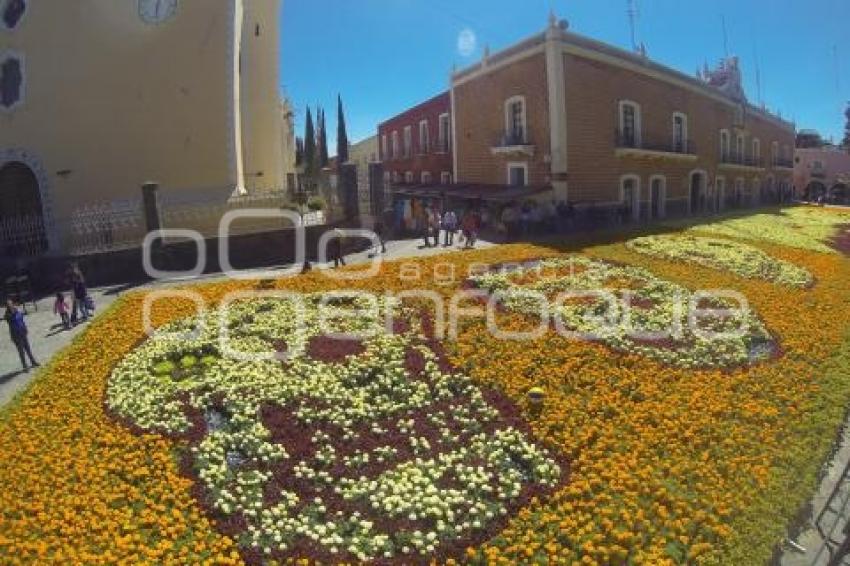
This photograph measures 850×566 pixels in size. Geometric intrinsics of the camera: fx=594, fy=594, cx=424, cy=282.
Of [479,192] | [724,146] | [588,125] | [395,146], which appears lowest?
[479,192]

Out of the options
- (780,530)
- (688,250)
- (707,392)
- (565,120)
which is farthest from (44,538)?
(565,120)

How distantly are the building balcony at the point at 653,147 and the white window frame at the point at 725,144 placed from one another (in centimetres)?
662

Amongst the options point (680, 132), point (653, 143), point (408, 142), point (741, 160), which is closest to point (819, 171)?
point (741, 160)

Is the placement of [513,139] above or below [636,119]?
below

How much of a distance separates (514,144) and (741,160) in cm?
2579

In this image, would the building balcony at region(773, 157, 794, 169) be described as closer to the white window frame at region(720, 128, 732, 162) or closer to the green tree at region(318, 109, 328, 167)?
the white window frame at region(720, 128, 732, 162)

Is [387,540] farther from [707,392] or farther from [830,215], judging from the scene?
[830,215]

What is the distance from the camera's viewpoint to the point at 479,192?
27.1m

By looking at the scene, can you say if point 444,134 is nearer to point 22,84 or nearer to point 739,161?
point 22,84

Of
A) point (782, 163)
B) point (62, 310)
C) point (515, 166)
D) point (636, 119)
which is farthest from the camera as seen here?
point (782, 163)

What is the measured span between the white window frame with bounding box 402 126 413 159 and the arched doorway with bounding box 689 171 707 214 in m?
18.5

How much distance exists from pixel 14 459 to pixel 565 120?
23105 millimetres

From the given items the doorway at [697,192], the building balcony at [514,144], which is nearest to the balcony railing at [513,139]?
the building balcony at [514,144]

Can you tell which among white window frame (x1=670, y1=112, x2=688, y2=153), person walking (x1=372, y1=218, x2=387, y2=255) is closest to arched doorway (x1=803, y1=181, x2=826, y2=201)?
white window frame (x1=670, y1=112, x2=688, y2=153)
